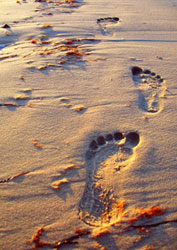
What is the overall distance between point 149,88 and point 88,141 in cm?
82

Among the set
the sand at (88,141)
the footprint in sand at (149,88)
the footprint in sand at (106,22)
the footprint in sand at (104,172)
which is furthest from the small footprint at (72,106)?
the footprint in sand at (106,22)

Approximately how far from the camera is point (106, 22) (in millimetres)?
3068

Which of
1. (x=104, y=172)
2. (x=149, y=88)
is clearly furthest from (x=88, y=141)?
(x=149, y=88)

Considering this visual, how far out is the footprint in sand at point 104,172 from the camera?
3.98ft

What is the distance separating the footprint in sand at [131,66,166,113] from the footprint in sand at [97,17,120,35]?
1028 millimetres

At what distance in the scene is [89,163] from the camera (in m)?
1.42

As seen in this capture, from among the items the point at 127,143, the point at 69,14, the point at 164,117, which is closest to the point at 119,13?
the point at 69,14

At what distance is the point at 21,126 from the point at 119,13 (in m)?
2.55

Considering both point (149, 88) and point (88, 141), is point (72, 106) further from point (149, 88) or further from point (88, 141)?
point (149, 88)

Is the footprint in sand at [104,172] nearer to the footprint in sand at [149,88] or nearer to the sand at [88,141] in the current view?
the sand at [88,141]

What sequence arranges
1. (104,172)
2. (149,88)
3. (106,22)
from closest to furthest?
(104,172)
(149,88)
(106,22)

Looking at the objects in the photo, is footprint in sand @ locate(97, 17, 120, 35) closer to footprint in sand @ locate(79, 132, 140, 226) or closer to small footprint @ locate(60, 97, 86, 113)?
small footprint @ locate(60, 97, 86, 113)

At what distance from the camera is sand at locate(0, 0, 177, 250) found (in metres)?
1.15

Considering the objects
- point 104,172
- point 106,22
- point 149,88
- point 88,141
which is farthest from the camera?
point 106,22
